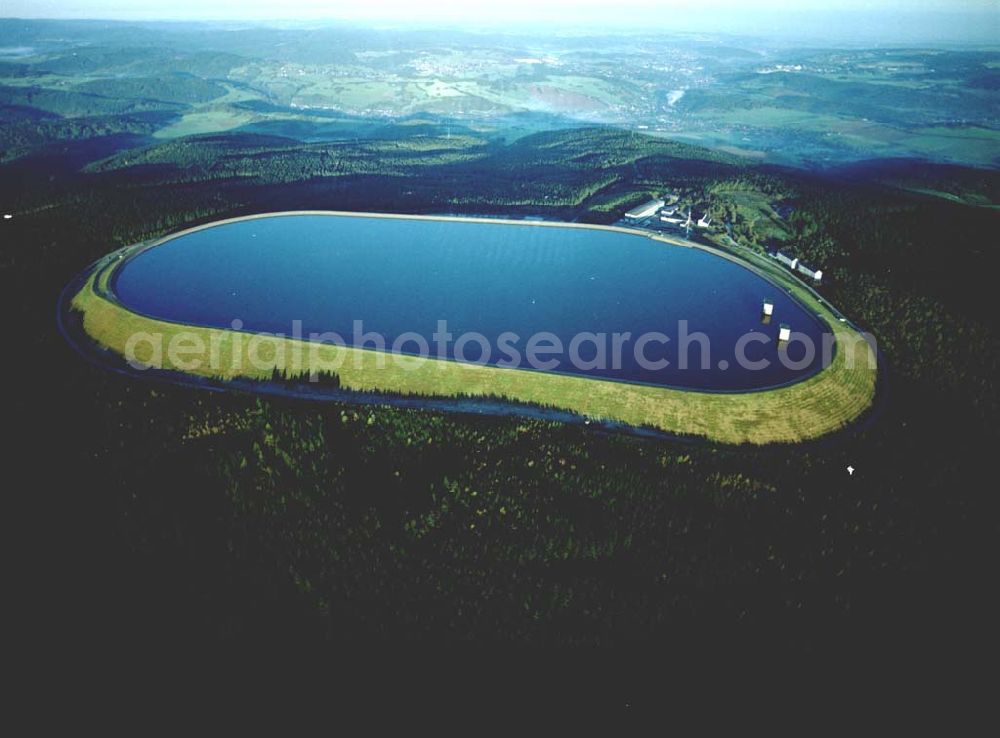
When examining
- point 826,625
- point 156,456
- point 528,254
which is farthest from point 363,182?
point 826,625

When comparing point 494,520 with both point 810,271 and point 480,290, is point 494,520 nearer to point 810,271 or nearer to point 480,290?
point 480,290

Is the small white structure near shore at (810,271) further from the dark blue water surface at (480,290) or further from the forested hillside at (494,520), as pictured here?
the forested hillside at (494,520)

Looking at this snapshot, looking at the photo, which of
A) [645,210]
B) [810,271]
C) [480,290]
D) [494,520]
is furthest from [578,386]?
[645,210]

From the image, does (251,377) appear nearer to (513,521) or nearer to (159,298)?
(159,298)

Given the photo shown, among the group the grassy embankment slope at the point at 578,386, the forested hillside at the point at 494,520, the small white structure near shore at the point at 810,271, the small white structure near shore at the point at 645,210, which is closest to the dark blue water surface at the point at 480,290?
the grassy embankment slope at the point at 578,386

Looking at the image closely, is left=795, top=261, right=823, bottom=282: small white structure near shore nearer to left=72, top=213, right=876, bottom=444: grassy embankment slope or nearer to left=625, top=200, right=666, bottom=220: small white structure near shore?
left=72, top=213, right=876, bottom=444: grassy embankment slope

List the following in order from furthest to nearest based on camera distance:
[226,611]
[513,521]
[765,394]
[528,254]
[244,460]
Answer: [528,254] → [765,394] → [244,460] → [513,521] → [226,611]
